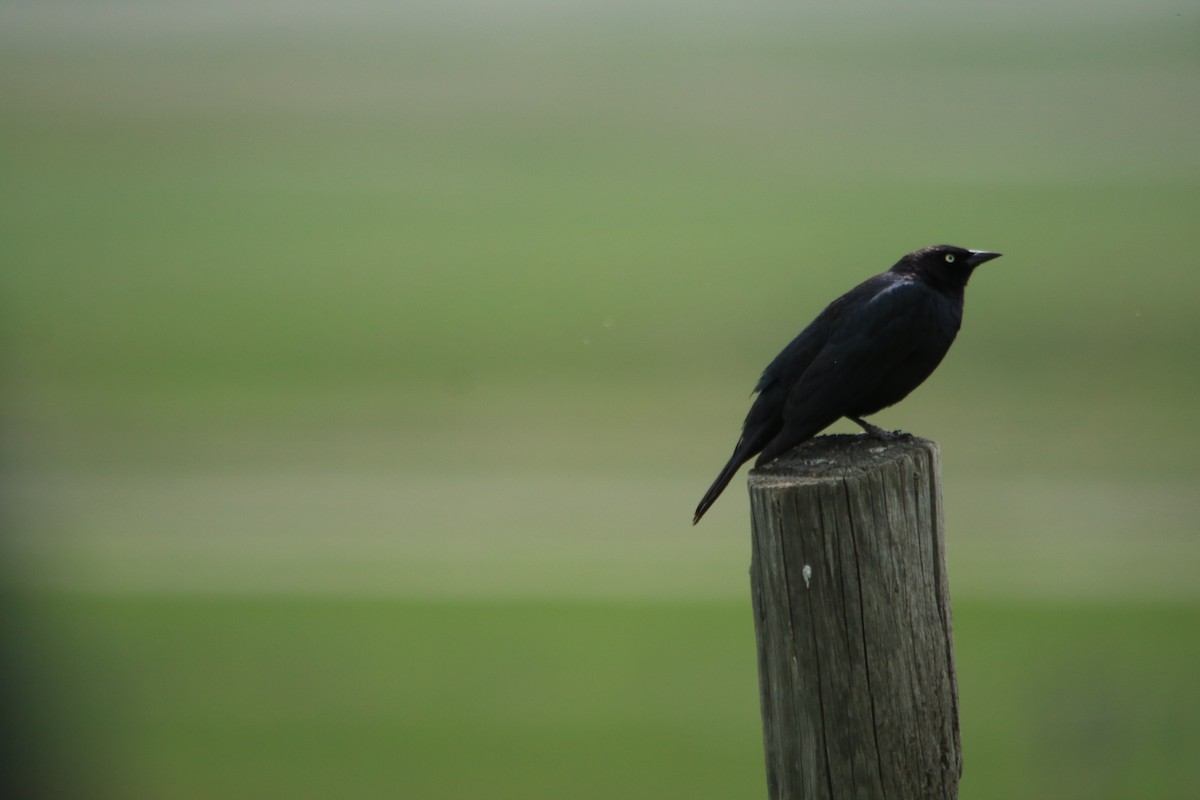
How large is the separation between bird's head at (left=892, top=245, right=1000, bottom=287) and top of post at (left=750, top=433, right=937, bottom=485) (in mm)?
860

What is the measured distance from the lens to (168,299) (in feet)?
77.2

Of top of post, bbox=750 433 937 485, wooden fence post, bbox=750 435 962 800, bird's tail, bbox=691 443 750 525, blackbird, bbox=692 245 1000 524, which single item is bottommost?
wooden fence post, bbox=750 435 962 800

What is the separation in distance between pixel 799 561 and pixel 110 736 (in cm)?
1027

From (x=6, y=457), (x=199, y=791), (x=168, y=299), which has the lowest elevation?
(x=199, y=791)

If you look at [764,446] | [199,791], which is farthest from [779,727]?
[199,791]

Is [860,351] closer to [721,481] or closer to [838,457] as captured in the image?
[721,481]

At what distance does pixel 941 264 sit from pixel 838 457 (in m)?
1.26

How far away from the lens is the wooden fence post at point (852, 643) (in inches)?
91.7

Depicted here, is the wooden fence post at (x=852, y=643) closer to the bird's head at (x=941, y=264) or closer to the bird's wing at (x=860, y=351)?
the bird's wing at (x=860, y=351)

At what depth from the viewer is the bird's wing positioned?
10.6 feet

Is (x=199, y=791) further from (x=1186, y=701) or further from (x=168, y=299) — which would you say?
(x=168, y=299)

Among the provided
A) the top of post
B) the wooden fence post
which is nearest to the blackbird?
the top of post

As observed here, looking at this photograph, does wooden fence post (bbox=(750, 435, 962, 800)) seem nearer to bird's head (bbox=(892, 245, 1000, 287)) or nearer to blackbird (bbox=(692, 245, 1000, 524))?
blackbird (bbox=(692, 245, 1000, 524))

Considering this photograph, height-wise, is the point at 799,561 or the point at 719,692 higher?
the point at 799,561
